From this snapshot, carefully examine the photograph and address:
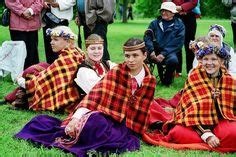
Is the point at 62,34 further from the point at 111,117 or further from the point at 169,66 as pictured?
the point at 169,66

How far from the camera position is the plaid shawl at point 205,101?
5.77 meters

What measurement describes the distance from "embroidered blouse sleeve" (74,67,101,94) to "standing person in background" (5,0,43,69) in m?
2.65

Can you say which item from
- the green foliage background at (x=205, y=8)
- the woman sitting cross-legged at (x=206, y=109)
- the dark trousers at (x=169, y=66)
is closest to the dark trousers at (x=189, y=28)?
the dark trousers at (x=169, y=66)

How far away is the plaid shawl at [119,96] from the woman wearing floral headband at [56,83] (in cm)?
156

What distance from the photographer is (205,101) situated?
19.0 feet

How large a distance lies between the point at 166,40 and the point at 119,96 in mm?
4044

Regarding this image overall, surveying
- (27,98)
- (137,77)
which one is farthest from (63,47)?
(137,77)

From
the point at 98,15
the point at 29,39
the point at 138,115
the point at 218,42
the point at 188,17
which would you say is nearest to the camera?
the point at 138,115

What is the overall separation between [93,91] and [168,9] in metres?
4.07

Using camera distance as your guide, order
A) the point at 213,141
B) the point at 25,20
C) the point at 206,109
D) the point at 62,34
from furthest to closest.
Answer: the point at 25,20, the point at 62,34, the point at 206,109, the point at 213,141

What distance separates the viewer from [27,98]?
24.8 feet

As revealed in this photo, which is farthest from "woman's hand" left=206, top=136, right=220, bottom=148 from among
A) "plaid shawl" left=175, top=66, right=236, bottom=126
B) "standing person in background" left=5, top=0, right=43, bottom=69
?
"standing person in background" left=5, top=0, right=43, bottom=69

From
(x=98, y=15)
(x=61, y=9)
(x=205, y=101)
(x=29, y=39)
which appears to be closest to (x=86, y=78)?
(x=205, y=101)

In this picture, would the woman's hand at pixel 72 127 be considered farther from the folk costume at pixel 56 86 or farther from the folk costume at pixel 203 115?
the folk costume at pixel 56 86
